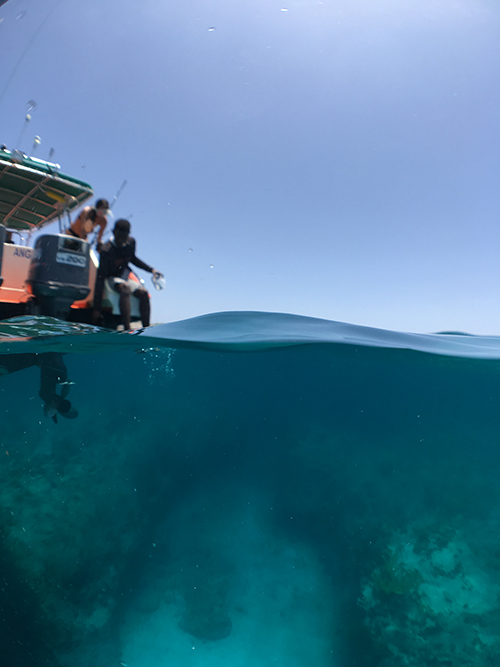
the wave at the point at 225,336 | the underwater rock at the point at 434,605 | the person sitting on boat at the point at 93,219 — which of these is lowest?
the underwater rock at the point at 434,605

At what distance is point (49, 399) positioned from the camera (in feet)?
22.8

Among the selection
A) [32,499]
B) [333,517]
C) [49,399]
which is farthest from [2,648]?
[333,517]

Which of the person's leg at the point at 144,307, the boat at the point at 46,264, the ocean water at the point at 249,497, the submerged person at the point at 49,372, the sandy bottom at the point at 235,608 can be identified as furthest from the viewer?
the submerged person at the point at 49,372

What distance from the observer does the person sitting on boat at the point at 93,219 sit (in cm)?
552

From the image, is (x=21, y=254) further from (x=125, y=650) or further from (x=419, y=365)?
(x=419, y=365)

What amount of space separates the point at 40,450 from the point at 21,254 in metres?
5.42

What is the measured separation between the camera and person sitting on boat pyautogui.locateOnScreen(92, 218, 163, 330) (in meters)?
5.37

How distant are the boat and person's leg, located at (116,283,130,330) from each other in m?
0.09

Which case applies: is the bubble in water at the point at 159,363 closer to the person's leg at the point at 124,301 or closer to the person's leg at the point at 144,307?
the person's leg at the point at 144,307

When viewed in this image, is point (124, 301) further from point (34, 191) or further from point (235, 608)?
point (235, 608)

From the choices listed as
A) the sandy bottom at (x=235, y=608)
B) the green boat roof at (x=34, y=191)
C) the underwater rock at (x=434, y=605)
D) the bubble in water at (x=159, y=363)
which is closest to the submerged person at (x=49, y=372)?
the bubble in water at (x=159, y=363)

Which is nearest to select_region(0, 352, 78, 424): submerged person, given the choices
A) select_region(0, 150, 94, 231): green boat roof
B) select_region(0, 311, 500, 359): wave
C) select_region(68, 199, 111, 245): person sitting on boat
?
select_region(0, 311, 500, 359): wave

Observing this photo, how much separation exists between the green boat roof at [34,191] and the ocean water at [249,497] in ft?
12.0

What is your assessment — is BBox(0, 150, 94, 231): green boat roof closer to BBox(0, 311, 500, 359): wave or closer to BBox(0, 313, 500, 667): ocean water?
BBox(0, 311, 500, 359): wave
